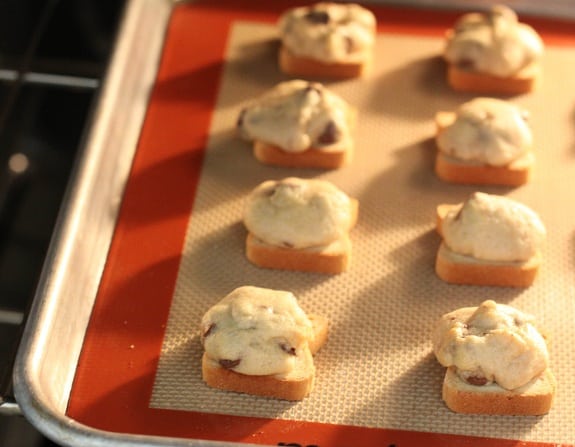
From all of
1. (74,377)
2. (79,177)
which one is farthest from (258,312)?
(79,177)

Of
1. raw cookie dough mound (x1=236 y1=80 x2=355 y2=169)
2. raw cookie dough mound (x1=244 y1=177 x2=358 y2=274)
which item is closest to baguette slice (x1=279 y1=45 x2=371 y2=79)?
raw cookie dough mound (x1=236 y1=80 x2=355 y2=169)

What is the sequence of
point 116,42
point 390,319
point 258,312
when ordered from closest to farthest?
point 258,312 < point 390,319 < point 116,42

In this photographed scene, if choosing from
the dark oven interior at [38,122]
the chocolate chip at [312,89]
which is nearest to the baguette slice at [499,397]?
the chocolate chip at [312,89]

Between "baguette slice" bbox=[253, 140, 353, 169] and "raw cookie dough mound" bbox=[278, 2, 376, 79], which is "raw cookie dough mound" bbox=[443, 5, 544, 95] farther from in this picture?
"baguette slice" bbox=[253, 140, 353, 169]

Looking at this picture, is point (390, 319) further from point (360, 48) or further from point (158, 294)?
point (360, 48)

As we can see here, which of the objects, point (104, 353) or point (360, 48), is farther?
point (360, 48)

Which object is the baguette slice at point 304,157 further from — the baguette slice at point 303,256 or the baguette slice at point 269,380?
the baguette slice at point 269,380

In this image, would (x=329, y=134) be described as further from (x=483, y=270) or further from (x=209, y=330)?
(x=209, y=330)
